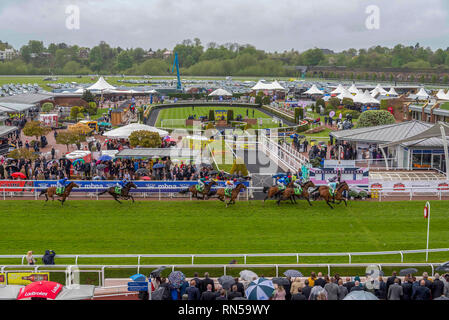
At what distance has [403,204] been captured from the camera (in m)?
17.5

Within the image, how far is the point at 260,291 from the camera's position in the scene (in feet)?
25.6

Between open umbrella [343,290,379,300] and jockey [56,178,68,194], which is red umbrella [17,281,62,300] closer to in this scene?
open umbrella [343,290,379,300]

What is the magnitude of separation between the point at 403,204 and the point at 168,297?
11769 mm

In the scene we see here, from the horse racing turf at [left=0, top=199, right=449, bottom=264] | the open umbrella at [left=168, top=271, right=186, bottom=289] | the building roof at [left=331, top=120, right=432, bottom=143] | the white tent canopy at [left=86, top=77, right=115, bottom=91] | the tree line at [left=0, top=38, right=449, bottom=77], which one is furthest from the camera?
the tree line at [left=0, top=38, right=449, bottom=77]

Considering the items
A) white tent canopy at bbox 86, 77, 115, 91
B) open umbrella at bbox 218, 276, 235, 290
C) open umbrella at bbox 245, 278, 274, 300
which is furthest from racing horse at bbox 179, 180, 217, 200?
white tent canopy at bbox 86, 77, 115, 91

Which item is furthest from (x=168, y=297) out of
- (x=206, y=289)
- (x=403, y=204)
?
(x=403, y=204)

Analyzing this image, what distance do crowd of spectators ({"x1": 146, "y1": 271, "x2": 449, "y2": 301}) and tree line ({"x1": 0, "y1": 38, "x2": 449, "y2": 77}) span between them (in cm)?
11808

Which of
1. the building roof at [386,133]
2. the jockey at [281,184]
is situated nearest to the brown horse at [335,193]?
the jockey at [281,184]

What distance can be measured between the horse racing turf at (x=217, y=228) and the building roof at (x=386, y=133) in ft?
23.8

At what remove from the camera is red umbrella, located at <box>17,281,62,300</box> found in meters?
7.67

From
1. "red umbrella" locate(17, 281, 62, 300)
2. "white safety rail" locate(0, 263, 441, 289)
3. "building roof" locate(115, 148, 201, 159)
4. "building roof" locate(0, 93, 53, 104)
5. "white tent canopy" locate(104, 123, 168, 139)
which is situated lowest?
"white safety rail" locate(0, 263, 441, 289)

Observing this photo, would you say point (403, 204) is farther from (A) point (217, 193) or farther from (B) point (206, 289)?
(B) point (206, 289)

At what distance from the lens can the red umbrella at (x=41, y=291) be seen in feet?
25.2

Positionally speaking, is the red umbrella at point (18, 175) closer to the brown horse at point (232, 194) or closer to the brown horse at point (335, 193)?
the brown horse at point (232, 194)
